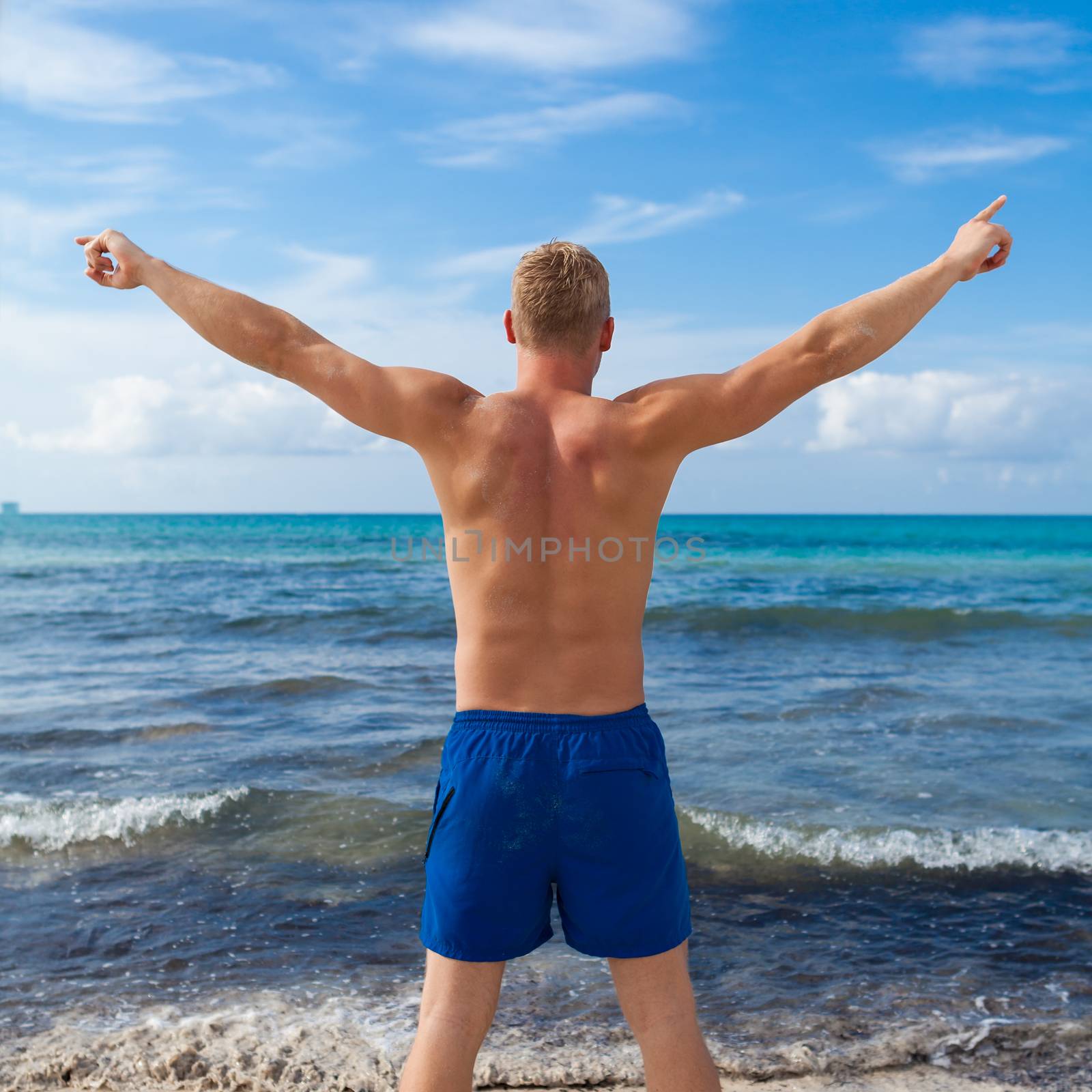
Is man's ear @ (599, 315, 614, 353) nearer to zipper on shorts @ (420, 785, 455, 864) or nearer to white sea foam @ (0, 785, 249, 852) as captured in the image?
zipper on shorts @ (420, 785, 455, 864)

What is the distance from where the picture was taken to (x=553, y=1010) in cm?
365

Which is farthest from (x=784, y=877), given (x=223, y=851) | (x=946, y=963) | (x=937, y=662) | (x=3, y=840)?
(x=937, y=662)

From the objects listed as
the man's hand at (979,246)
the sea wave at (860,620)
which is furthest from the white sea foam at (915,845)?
the sea wave at (860,620)

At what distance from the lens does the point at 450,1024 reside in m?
2.14

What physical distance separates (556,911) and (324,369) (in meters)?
3.50

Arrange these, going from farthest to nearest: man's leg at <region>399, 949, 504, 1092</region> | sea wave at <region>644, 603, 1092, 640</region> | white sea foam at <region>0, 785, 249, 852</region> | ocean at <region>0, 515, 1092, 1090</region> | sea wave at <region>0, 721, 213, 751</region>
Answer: sea wave at <region>644, 603, 1092, 640</region> < sea wave at <region>0, 721, 213, 751</region> < white sea foam at <region>0, 785, 249, 852</region> < ocean at <region>0, 515, 1092, 1090</region> < man's leg at <region>399, 949, 504, 1092</region>

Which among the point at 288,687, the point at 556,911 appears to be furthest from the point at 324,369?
the point at 288,687

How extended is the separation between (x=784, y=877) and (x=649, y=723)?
3.18 metres

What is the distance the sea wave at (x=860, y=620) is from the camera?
1441 cm

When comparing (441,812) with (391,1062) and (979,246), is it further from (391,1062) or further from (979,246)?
(979,246)

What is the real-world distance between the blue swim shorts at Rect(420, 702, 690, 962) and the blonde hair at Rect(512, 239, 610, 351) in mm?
912

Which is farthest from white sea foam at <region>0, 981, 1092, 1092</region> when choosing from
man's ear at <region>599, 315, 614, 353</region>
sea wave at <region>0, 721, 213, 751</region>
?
sea wave at <region>0, 721, 213, 751</region>

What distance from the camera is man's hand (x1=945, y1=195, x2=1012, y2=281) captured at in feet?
8.22

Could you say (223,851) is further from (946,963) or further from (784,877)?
(946,963)
